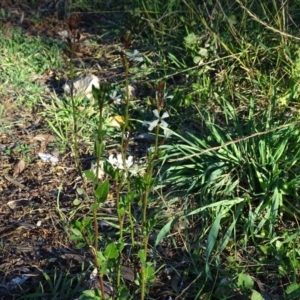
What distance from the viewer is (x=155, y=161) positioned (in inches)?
128

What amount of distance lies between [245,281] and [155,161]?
0.92 meters

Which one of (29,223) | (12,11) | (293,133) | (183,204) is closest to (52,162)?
(29,223)

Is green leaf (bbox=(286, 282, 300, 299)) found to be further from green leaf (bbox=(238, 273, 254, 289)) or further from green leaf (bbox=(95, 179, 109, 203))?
green leaf (bbox=(95, 179, 109, 203))

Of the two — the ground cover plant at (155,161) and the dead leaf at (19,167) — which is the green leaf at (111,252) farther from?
the dead leaf at (19,167)

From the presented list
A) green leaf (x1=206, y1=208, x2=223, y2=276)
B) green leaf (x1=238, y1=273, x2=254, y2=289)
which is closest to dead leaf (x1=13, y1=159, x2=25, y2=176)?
green leaf (x1=206, y1=208, x2=223, y2=276)

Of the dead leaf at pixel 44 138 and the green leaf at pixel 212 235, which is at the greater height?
the green leaf at pixel 212 235

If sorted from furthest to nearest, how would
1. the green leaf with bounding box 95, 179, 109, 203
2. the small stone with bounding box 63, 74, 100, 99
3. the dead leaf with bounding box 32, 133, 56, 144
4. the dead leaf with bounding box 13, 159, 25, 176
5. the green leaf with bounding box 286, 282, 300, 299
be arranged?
1. the small stone with bounding box 63, 74, 100, 99
2. the dead leaf with bounding box 32, 133, 56, 144
3. the dead leaf with bounding box 13, 159, 25, 176
4. the green leaf with bounding box 286, 282, 300, 299
5. the green leaf with bounding box 95, 179, 109, 203

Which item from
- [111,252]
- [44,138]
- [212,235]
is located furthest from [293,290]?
[44,138]

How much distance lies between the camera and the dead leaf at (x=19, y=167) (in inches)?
138

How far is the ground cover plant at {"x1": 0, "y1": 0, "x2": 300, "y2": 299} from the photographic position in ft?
8.37

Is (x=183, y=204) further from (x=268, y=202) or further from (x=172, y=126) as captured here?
(x=172, y=126)

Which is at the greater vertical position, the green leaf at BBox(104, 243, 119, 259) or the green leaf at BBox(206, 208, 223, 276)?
the green leaf at BBox(104, 243, 119, 259)

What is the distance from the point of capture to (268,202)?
9.90 feet

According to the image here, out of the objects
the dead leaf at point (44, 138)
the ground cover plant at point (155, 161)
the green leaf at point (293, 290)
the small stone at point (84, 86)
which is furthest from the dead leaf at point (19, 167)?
the green leaf at point (293, 290)
